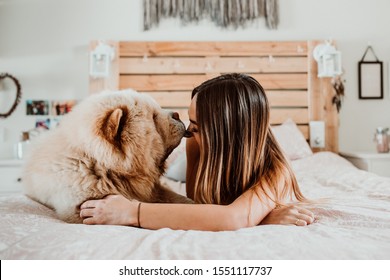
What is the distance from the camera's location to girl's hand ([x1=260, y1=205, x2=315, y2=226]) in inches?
40.9

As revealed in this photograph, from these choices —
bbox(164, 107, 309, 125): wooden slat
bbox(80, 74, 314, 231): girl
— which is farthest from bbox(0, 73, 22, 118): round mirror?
bbox(80, 74, 314, 231): girl

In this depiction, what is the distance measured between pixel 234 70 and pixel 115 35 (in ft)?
4.20

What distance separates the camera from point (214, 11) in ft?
12.5

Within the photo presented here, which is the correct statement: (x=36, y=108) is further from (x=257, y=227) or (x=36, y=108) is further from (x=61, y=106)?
(x=257, y=227)

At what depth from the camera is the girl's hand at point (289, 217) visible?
1039 mm

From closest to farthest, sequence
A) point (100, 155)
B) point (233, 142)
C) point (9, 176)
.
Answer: point (100, 155)
point (233, 142)
point (9, 176)

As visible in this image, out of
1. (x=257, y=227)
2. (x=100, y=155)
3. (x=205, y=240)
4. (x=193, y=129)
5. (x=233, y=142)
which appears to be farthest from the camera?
(x=193, y=129)

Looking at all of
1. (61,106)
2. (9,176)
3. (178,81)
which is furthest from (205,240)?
(61,106)

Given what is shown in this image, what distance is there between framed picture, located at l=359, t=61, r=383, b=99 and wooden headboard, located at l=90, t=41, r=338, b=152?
0.46 metres

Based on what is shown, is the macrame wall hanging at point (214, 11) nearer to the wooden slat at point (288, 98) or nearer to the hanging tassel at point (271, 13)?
the hanging tassel at point (271, 13)

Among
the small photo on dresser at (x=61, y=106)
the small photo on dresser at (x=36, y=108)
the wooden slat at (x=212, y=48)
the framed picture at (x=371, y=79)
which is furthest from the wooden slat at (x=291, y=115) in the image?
the small photo on dresser at (x=36, y=108)

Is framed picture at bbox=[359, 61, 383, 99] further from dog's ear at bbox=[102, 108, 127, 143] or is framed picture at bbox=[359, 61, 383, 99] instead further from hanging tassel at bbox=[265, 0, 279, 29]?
dog's ear at bbox=[102, 108, 127, 143]

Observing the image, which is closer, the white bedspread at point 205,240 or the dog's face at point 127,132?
the white bedspread at point 205,240

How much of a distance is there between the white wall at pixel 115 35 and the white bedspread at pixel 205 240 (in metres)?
2.88
